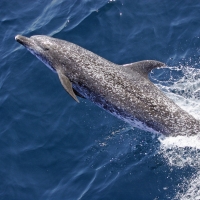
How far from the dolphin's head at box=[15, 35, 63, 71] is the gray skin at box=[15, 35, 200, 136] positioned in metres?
0.44

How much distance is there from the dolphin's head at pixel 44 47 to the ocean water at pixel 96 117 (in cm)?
249

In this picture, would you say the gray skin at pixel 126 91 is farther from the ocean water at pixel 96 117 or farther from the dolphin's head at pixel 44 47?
the ocean water at pixel 96 117

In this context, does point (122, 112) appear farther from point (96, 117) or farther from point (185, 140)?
point (96, 117)

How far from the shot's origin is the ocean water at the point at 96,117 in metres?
13.7

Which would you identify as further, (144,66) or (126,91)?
(144,66)

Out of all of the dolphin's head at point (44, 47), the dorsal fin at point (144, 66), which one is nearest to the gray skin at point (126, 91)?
the dorsal fin at point (144, 66)

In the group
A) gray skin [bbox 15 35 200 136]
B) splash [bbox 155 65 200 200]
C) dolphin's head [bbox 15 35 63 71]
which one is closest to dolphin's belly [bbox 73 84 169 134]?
gray skin [bbox 15 35 200 136]

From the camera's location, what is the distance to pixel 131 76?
13.4 m

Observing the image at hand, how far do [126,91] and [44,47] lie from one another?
3478 mm

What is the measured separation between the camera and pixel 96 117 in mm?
15914

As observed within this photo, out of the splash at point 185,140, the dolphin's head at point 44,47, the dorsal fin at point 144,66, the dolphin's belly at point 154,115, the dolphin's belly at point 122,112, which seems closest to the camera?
the splash at point 185,140

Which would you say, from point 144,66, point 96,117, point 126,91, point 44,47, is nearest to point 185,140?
point 126,91

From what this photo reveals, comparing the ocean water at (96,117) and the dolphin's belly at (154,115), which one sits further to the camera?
the ocean water at (96,117)

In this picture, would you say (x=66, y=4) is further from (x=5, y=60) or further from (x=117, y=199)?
(x=117, y=199)
